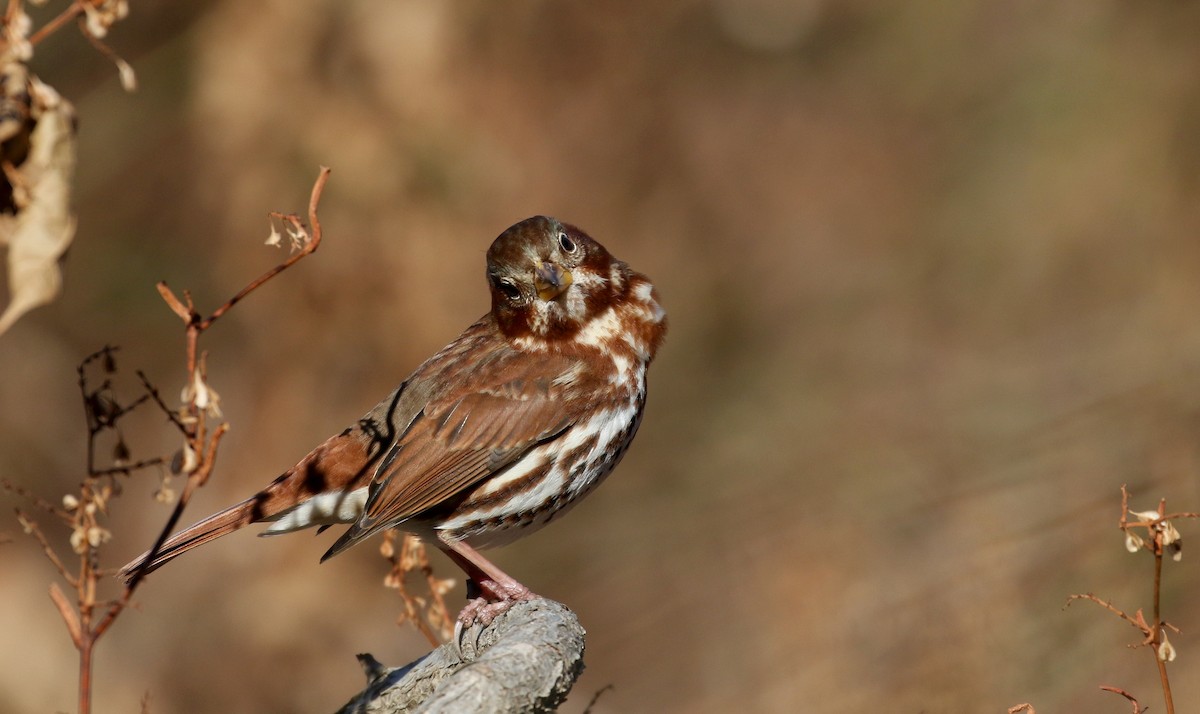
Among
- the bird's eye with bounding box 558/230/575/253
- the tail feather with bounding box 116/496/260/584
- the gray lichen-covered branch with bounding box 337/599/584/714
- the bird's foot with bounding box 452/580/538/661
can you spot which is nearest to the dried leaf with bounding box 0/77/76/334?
the gray lichen-covered branch with bounding box 337/599/584/714

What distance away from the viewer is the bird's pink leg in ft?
14.0

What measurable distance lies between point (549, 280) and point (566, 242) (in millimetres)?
214

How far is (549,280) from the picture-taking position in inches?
182

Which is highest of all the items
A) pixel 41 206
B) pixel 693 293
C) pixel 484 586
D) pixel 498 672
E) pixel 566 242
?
pixel 693 293

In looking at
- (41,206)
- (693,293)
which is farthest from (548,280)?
(693,293)

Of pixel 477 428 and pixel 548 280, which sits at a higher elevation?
pixel 548 280

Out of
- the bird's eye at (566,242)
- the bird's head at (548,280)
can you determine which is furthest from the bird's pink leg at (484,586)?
the bird's eye at (566,242)

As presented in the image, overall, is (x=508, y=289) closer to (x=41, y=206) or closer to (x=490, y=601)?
(x=490, y=601)

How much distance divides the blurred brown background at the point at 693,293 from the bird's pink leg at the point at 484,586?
12.1 ft

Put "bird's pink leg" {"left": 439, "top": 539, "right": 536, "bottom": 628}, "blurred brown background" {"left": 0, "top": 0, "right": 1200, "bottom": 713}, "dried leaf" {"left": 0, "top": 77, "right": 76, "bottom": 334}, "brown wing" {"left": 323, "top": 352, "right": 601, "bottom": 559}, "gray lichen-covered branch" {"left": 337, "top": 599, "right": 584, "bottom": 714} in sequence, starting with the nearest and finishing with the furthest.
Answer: "dried leaf" {"left": 0, "top": 77, "right": 76, "bottom": 334}
"gray lichen-covered branch" {"left": 337, "top": 599, "right": 584, "bottom": 714}
"bird's pink leg" {"left": 439, "top": 539, "right": 536, "bottom": 628}
"brown wing" {"left": 323, "top": 352, "right": 601, "bottom": 559}
"blurred brown background" {"left": 0, "top": 0, "right": 1200, "bottom": 713}

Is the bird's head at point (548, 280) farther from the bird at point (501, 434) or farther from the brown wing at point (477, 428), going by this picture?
the brown wing at point (477, 428)

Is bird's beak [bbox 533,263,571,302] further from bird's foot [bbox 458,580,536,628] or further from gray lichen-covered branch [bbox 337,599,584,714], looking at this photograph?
gray lichen-covered branch [bbox 337,599,584,714]

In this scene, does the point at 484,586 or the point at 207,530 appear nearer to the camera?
the point at 207,530

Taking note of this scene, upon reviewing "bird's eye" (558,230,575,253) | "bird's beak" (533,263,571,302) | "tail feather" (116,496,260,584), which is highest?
"bird's eye" (558,230,575,253)
